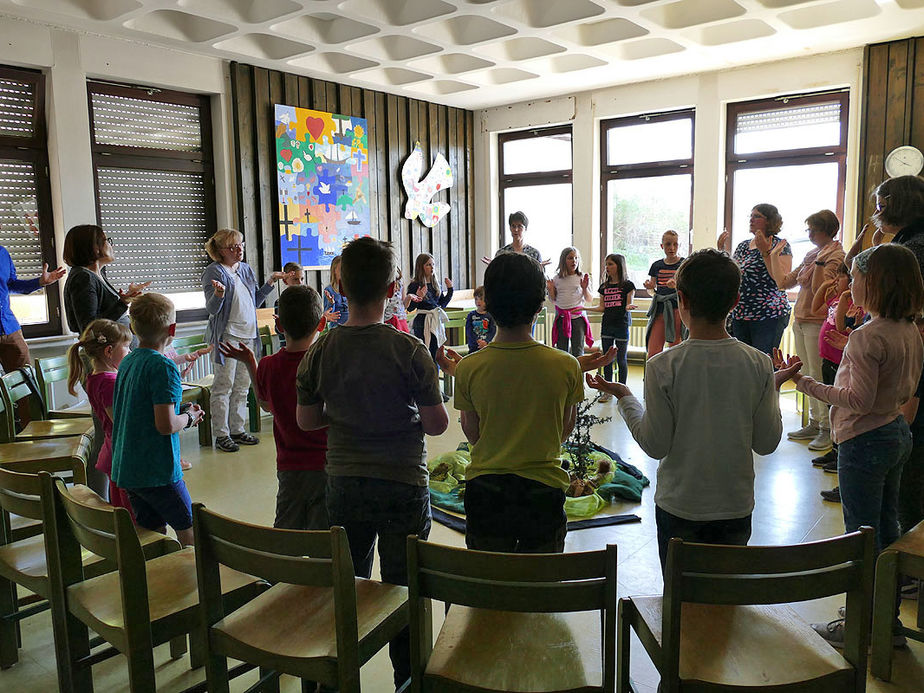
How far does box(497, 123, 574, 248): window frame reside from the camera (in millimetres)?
8539

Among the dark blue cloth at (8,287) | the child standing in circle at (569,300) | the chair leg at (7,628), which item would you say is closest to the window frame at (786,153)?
the child standing in circle at (569,300)

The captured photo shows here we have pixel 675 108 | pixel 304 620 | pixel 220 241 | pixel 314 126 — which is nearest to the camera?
pixel 304 620

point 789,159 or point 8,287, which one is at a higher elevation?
point 789,159

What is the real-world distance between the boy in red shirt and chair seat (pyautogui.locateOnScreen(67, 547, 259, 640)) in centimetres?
31

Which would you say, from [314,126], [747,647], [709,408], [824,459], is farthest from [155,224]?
[747,647]

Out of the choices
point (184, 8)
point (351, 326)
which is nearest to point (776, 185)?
point (184, 8)

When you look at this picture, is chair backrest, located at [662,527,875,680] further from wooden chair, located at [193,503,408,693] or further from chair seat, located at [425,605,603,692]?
wooden chair, located at [193,503,408,693]

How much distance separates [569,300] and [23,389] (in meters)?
4.44

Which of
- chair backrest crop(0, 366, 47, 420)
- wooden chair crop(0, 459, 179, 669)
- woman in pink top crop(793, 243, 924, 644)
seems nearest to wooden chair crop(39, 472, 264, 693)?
wooden chair crop(0, 459, 179, 669)

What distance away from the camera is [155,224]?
20.3ft

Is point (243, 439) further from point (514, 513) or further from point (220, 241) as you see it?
point (514, 513)

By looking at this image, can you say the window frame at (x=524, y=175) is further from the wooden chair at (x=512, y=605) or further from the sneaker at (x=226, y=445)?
the wooden chair at (x=512, y=605)

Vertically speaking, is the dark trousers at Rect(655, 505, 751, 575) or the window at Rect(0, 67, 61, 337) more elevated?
the window at Rect(0, 67, 61, 337)

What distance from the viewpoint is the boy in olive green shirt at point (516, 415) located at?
1772 millimetres
